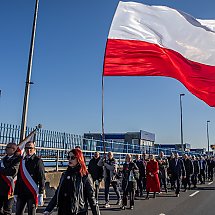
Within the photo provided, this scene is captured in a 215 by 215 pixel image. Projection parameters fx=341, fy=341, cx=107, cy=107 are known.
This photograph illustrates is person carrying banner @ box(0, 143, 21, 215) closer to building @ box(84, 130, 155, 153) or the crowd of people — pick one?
the crowd of people

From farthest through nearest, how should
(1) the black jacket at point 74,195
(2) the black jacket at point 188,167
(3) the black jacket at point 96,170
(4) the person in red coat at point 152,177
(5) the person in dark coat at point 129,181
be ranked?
1. (2) the black jacket at point 188,167
2. (4) the person in red coat at point 152,177
3. (3) the black jacket at point 96,170
4. (5) the person in dark coat at point 129,181
5. (1) the black jacket at point 74,195

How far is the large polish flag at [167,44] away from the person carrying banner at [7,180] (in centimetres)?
290

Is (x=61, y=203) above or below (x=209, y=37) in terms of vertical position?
below

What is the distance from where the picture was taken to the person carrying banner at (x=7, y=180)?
20.7 ft

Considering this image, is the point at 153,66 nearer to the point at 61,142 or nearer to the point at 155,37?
the point at 155,37

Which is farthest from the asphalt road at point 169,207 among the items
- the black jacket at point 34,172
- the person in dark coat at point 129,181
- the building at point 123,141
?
the building at point 123,141

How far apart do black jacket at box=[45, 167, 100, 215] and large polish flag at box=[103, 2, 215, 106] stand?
287cm

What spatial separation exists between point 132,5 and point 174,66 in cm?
148

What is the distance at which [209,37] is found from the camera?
6.88m

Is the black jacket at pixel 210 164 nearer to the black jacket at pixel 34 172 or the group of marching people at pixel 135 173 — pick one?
the group of marching people at pixel 135 173

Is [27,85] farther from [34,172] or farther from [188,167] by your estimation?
[188,167]

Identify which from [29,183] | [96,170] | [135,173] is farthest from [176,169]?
[29,183]

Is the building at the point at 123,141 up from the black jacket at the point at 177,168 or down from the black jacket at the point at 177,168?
up

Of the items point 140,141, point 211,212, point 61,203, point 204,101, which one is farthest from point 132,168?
point 140,141
